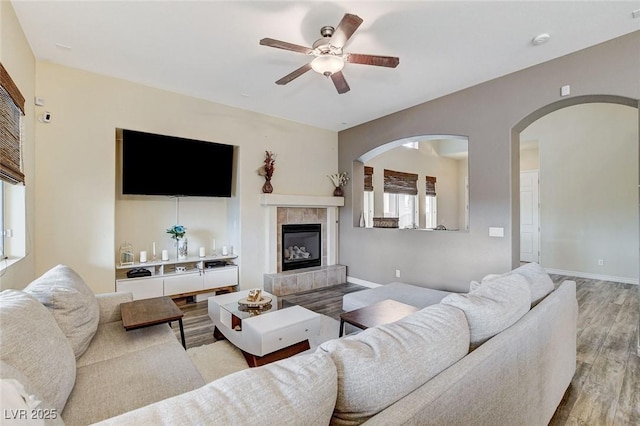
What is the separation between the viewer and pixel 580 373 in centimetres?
241

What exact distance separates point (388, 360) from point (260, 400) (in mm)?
424

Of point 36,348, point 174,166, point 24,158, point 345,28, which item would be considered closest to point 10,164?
point 24,158

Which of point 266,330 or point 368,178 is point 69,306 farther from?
point 368,178

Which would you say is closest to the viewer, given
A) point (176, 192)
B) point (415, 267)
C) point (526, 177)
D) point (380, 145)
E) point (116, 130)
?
point (116, 130)

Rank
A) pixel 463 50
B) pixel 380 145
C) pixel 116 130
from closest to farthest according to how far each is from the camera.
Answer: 1. pixel 463 50
2. pixel 116 130
3. pixel 380 145

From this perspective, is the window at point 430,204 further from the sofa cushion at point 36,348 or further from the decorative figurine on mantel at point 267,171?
the sofa cushion at point 36,348

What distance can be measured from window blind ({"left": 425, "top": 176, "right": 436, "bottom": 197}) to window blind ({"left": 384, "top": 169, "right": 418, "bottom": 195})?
1.71ft

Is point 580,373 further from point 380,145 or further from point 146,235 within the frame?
point 146,235

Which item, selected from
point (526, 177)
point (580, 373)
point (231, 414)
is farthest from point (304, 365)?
point (526, 177)

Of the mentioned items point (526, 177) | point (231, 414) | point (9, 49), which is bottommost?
point (231, 414)

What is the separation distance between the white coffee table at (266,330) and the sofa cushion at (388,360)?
1.49m

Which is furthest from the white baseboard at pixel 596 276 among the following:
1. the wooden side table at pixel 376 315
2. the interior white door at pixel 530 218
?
the wooden side table at pixel 376 315

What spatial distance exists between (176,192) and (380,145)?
11.0 ft

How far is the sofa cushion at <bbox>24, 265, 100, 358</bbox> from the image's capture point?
1.70 metres
